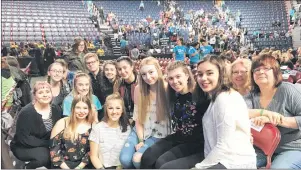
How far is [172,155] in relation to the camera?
1.39 meters

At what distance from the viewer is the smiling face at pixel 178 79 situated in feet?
4.64

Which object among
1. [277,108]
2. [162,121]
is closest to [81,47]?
[162,121]

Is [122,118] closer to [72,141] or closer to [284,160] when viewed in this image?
[72,141]

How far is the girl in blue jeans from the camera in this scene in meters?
1.53

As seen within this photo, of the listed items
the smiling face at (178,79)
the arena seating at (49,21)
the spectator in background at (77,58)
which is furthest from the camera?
the arena seating at (49,21)

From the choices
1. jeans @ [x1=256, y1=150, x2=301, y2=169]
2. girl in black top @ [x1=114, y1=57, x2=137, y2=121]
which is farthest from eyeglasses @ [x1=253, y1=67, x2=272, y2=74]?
girl in black top @ [x1=114, y1=57, x2=137, y2=121]

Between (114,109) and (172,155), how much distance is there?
384 mm

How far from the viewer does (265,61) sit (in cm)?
134

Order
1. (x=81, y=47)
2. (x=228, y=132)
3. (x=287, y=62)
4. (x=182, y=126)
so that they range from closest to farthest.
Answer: (x=228, y=132) < (x=182, y=126) < (x=287, y=62) < (x=81, y=47)

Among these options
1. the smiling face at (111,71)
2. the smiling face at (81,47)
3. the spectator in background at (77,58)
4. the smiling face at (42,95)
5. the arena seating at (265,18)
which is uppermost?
the arena seating at (265,18)

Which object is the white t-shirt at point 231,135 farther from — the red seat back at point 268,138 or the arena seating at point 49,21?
the arena seating at point 49,21

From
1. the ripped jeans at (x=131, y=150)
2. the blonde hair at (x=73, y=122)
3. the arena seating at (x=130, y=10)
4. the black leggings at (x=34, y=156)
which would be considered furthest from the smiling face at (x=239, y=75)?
the arena seating at (x=130, y=10)

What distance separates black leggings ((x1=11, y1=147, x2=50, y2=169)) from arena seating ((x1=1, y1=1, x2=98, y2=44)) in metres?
3.08

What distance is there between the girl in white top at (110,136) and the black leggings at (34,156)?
23 cm
